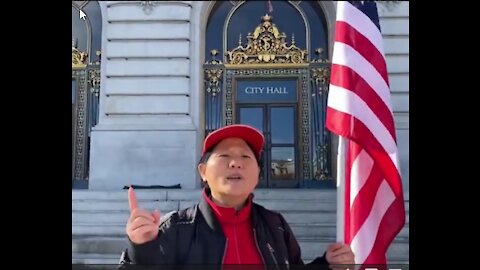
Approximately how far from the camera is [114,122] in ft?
42.3

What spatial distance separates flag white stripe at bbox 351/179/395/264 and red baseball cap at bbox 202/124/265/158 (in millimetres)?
1409

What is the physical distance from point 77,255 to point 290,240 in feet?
19.1

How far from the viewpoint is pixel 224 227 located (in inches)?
121

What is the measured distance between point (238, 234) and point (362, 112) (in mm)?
1712

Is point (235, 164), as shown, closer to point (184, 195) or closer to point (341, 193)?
point (341, 193)

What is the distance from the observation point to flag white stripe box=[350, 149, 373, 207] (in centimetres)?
423

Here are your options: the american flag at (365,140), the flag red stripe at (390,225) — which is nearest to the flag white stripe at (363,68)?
the american flag at (365,140)

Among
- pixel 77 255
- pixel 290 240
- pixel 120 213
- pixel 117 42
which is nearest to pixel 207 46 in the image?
pixel 117 42

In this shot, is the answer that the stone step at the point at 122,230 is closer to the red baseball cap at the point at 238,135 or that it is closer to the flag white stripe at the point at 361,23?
the flag white stripe at the point at 361,23

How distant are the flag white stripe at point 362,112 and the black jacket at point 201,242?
147cm

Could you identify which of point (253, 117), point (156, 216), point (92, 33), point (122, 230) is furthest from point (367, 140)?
point (253, 117)

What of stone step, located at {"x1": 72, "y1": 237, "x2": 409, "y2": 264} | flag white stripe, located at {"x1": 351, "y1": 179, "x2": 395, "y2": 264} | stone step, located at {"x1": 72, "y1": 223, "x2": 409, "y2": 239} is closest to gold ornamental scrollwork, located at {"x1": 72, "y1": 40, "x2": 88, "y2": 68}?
stone step, located at {"x1": 72, "y1": 223, "x2": 409, "y2": 239}

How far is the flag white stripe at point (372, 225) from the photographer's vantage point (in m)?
4.18
